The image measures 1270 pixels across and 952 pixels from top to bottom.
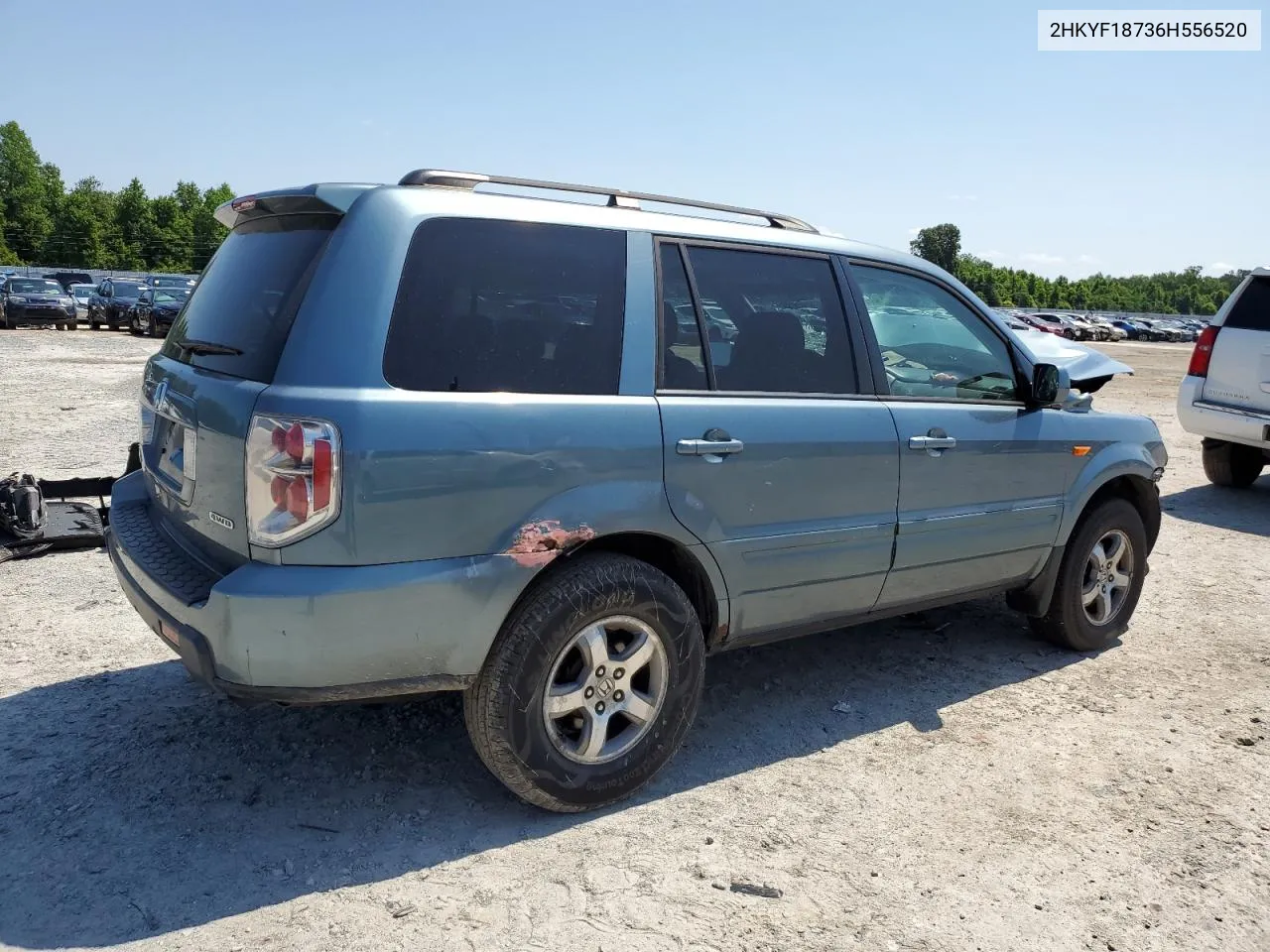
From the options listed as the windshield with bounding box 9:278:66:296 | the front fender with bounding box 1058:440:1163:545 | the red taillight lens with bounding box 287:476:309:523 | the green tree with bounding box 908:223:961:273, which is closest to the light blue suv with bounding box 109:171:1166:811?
the red taillight lens with bounding box 287:476:309:523

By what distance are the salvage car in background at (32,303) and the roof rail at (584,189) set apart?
1212 inches

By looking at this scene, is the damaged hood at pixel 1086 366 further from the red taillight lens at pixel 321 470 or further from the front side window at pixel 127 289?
the front side window at pixel 127 289

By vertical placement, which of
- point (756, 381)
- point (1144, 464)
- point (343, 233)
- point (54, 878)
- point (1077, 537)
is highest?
point (343, 233)

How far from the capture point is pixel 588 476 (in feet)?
10.1

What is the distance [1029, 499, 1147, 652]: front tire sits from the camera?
488 cm

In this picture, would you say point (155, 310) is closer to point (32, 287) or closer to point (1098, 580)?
point (32, 287)

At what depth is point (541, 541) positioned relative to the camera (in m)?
2.99

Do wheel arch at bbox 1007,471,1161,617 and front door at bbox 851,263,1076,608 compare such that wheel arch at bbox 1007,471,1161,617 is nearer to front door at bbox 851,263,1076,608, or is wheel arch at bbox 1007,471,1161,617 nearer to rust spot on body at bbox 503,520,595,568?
front door at bbox 851,263,1076,608

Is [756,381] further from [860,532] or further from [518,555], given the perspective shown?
[518,555]

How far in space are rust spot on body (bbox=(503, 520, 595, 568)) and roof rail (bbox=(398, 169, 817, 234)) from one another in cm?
113

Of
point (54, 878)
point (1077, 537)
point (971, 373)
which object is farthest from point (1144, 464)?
point (54, 878)

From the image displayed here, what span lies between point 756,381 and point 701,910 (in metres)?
1.81

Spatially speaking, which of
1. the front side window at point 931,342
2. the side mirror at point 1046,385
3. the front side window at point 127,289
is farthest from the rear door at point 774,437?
the front side window at point 127,289

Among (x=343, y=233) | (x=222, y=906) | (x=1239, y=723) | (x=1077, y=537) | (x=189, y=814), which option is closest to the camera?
(x=222, y=906)
